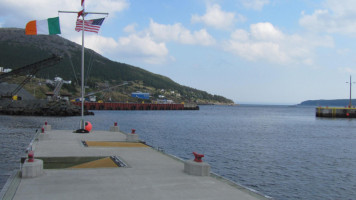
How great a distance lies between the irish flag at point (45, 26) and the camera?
28.5 m

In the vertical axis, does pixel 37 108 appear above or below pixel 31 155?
above

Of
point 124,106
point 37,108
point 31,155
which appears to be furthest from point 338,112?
point 31,155

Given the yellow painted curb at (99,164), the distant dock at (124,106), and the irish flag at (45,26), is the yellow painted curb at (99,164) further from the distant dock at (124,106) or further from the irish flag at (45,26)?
the distant dock at (124,106)

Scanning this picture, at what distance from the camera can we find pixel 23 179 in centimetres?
1285

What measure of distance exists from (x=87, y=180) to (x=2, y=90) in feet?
361

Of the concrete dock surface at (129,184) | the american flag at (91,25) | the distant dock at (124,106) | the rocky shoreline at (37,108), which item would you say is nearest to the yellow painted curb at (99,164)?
the concrete dock surface at (129,184)

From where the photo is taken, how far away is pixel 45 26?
2870cm

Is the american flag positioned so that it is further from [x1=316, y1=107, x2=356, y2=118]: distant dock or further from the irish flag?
[x1=316, y1=107, x2=356, y2=118]: distant dock

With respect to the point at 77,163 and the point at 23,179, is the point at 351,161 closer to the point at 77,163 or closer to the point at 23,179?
the point at 77,163

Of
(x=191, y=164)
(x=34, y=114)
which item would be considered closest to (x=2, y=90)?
(x=34, y=114)

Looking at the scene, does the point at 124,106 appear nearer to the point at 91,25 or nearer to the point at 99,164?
the point at 91,25

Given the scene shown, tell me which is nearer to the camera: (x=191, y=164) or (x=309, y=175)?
(x=191, y=164)

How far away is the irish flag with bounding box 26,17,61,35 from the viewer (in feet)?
93.6

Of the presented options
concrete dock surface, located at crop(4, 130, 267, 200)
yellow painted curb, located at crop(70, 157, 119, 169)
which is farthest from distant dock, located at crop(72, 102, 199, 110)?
concrete dock surface, located at crop(4, 130, 267, 200)
